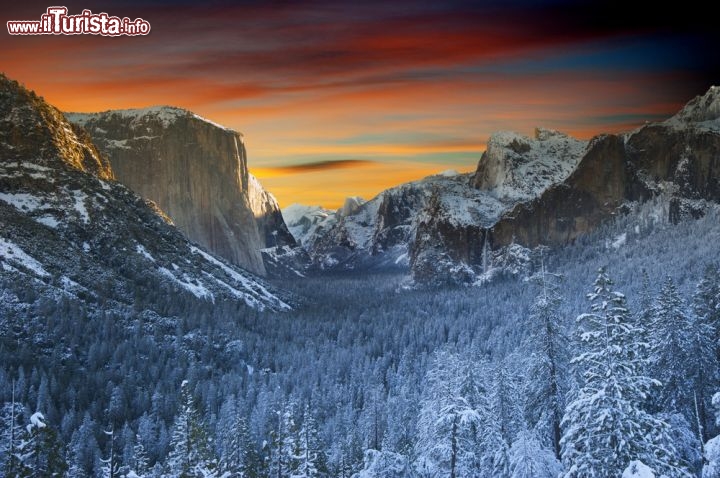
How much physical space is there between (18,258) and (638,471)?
153 metres

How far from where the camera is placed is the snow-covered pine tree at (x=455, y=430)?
42.0 metres

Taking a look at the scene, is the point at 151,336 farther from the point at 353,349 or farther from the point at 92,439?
the point at 92,439

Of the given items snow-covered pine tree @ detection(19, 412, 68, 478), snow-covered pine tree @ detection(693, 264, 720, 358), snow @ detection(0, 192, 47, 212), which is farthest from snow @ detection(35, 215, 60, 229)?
snow-covered pine tree @ detection(693, 264, 720, 358)

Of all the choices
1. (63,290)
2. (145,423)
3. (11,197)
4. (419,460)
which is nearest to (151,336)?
(63,290)

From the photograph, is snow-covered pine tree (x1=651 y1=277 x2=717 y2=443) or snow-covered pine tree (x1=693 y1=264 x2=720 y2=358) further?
snow-covered pine tree (x1=693 y1=264 x2=720 y2=358)

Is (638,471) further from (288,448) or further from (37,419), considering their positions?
(288,448)

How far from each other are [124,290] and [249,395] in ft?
195

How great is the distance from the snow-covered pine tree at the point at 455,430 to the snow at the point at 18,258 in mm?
129995

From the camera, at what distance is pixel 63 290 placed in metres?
154

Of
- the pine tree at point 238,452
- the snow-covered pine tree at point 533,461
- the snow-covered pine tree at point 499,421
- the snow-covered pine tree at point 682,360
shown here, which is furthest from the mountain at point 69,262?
the snow-covered pine tree at point 533,461

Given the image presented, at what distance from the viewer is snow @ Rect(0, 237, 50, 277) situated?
154m

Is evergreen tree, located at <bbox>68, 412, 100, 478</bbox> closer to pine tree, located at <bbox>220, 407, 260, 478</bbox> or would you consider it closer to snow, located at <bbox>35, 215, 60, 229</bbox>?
pine tree, located at <bbox>220, 407, 260, 478</bbox>

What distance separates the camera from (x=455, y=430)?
42250 millimetres

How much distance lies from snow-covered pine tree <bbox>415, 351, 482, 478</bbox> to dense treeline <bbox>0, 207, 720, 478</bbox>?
5.0 inches
